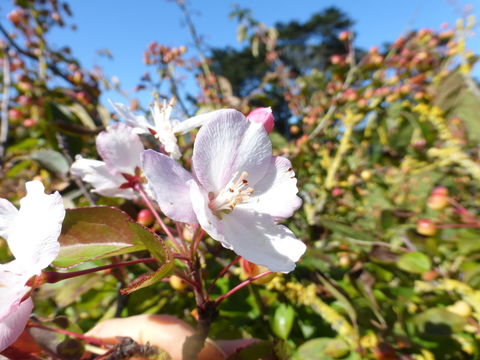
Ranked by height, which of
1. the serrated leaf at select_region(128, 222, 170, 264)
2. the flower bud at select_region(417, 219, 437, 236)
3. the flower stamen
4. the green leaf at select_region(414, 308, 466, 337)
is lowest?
the green leaf at select_region(414, 308, 466, 337)

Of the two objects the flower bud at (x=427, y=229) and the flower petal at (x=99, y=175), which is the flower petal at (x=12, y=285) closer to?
the flower petal at (x=99, y=175)

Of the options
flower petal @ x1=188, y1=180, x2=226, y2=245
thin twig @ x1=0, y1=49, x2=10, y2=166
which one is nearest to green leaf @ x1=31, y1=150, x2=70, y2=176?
thin twig @ x1=0, y1=49, x2=10, y2=166

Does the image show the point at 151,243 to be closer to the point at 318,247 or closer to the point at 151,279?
the point at 151,279

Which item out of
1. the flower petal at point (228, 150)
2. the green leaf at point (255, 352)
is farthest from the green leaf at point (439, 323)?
the flower petal at point (228, 150)

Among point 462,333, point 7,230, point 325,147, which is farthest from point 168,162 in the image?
point 325,147

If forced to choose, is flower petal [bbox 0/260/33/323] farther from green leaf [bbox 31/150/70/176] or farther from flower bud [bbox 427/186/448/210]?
flower bud [bbox 427/186/448/210]

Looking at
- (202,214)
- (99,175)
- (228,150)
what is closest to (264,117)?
(228,150)
